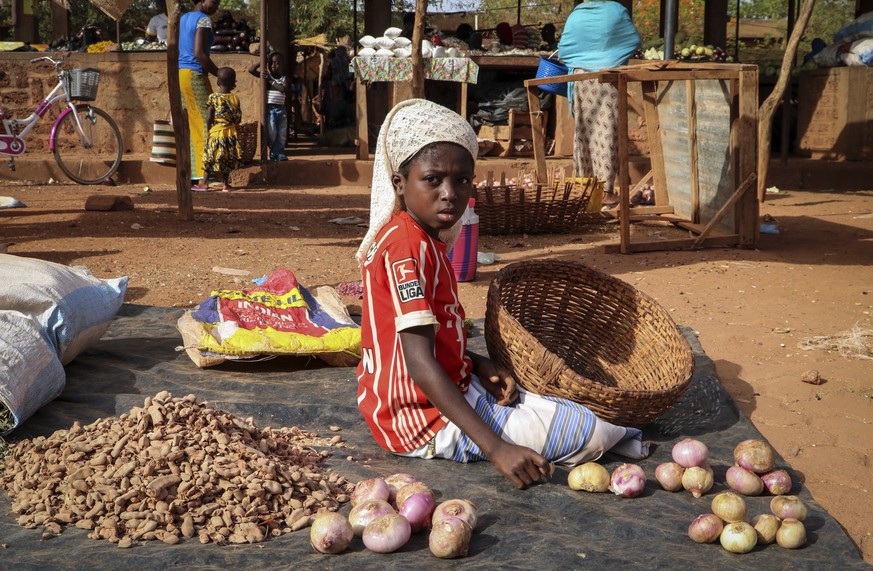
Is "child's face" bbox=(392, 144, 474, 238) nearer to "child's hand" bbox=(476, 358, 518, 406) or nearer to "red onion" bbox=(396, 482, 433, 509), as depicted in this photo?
"child's hand" bbox=(476, 358, 518, 406)

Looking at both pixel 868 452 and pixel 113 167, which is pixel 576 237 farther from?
pixel 113 167

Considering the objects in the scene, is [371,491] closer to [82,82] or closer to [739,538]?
[739,538]

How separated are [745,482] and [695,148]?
4542 millimetres

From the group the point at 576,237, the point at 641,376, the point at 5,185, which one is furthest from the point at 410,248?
the point at 5,185

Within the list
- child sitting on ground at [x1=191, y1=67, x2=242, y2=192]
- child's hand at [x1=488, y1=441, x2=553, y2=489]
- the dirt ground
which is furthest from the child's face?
child sitting on ground at [x1=191, y1=67, x2=242, y2=192]

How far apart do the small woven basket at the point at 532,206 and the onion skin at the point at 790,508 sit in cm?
464

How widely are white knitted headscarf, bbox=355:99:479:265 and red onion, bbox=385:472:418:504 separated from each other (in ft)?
2.38

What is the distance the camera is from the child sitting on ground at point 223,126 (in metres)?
9.12

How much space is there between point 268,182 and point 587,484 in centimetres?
855

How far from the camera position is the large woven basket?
2760mm

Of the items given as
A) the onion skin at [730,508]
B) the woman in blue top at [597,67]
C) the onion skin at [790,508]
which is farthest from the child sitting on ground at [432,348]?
the woman in blue top at [597,67]

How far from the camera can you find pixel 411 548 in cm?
221

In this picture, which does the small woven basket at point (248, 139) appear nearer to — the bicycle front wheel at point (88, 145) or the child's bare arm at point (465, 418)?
the bicycle front wheel at point (88, 145)

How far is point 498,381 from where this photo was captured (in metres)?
2.80
